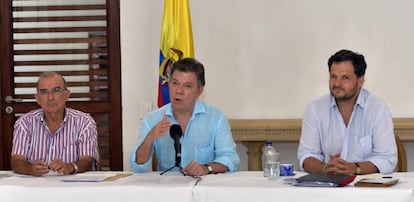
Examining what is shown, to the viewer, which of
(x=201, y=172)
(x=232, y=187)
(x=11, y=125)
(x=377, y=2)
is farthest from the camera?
(x=11, y=125)

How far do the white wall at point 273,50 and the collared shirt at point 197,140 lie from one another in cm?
163

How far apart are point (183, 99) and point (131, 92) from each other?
1.90 metres

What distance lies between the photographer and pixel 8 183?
2705 mm

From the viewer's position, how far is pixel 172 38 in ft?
14.8

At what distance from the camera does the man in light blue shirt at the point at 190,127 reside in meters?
3.15

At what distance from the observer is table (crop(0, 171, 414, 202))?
7.81 ft

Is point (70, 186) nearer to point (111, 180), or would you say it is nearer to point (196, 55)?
point (111, 180)

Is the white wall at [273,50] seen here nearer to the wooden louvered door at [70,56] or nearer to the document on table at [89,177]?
the wooden louvered door at [70,56]

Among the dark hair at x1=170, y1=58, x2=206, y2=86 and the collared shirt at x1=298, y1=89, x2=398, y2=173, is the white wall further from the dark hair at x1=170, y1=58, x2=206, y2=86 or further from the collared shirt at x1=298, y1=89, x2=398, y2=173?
the dark hair at x1=170, y1=58, x2=206, y2=86

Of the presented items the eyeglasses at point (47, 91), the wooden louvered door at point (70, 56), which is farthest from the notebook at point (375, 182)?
the wooden louvered door at point (70, 56)

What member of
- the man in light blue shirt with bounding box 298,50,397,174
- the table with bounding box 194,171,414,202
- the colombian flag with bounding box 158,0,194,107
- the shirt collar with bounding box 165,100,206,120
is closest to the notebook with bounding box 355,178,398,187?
the table with bounding box 194,171,414,202

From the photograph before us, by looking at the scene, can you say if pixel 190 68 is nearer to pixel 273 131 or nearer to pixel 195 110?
pixel 195 110

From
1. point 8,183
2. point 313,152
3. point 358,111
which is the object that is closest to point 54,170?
point 8,183

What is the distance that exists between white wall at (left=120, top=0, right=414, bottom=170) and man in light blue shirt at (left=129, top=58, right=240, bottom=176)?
5.22 feet
